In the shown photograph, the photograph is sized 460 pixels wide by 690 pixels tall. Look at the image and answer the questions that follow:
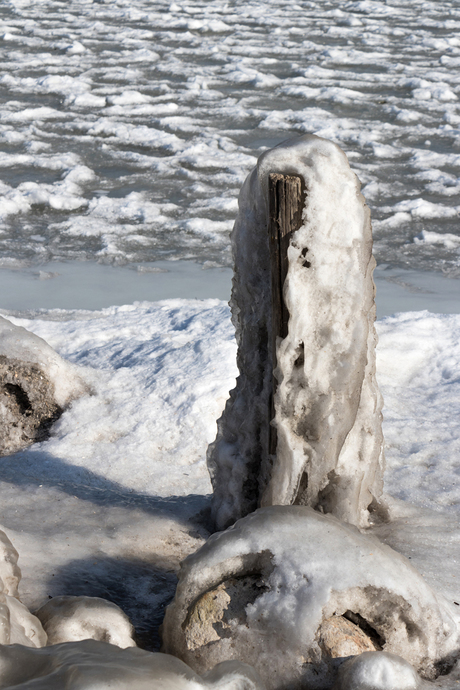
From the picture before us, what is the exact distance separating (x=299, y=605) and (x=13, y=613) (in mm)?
674

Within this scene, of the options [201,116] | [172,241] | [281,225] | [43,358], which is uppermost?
[201,116]

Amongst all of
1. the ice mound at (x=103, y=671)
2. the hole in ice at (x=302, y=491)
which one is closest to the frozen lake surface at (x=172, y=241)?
the hole in ice at (x=302, y=491)

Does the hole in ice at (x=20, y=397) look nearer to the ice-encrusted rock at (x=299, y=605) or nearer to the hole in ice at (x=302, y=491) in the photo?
the hole in ice at (x=302, y=491)

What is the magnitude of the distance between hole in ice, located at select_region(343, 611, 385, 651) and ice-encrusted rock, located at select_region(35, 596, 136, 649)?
57cm

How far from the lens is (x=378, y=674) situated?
1483mm

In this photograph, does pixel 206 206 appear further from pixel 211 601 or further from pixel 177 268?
pixel 211 601

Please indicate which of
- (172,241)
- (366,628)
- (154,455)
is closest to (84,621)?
(366,628)

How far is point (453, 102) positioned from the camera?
338 inches

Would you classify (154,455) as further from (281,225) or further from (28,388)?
(281,225)

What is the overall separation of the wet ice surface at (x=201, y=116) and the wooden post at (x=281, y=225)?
3258 mm

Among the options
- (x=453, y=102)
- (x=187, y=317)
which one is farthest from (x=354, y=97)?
(x=187, y=317)

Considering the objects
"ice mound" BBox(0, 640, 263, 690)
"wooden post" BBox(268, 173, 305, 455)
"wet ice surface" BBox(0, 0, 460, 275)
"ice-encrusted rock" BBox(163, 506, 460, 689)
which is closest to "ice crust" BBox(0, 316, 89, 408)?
"wooden post" BBox(268, 173, 305, 455)

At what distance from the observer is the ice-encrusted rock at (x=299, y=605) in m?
1.63

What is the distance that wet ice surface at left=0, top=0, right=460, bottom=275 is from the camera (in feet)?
18.6
